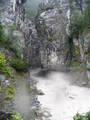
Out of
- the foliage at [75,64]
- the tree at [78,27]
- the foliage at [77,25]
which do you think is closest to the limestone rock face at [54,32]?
the tree at [78,27]

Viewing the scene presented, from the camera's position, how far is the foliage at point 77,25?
42.9 meters

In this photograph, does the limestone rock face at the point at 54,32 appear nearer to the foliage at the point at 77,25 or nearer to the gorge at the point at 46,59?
the gorge at the point at 46,59

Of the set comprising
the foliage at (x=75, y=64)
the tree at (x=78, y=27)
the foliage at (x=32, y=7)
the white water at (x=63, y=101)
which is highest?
the foliage at (x=32, y=7)

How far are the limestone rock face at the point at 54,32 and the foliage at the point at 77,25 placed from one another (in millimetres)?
2019

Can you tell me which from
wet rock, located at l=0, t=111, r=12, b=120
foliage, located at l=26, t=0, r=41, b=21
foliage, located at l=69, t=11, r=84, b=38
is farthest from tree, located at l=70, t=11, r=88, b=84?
wet rock, located at l=0, t=111, r=12, b=120

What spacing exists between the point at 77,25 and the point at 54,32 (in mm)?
4560

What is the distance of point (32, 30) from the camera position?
164 feet

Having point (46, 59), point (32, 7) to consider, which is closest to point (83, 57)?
point (46, 59)

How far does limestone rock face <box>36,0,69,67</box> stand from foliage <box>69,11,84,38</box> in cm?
202

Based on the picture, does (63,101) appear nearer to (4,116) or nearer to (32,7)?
(4,116)

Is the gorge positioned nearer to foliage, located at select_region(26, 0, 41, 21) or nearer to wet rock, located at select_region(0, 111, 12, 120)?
wet rock, located at select_region(0, 111, 12, 120)

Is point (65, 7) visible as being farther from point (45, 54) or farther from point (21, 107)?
point (21, 107)

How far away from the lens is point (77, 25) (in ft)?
143

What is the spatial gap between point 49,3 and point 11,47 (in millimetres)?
26819
